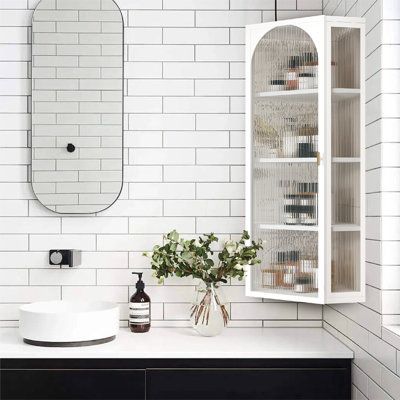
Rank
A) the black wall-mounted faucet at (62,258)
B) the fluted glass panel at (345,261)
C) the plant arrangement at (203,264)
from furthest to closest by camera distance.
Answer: the black wall-mounted faucet at (62,258)
the plant arrangement at (203,264)
the fluted glass panel at (345,261)

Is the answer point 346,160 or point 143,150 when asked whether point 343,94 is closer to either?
point 346,160

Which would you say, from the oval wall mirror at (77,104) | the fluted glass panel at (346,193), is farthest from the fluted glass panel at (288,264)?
the oval wall mirror at (77,104)

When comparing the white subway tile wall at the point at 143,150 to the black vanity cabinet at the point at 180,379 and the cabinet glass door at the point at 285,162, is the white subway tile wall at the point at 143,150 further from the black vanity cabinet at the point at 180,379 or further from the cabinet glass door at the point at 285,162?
the black vanity cabinet at the point at 180,379

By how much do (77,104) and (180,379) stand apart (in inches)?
50.7

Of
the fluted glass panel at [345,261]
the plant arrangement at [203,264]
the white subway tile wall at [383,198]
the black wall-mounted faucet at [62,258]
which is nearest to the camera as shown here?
the white subway tile wall at [383,198]

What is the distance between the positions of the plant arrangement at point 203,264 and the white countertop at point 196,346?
13cm

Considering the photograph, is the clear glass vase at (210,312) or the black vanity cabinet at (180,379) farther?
the clear glass vase at (210,312)

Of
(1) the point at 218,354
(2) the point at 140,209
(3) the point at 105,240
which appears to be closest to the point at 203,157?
(2) the point at 140,209

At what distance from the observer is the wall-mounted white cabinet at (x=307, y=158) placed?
2.37m

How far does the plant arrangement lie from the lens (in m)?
2.62

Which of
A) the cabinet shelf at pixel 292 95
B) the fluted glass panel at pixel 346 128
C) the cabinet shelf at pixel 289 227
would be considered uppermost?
the cabinet shelf at pixel 292 95

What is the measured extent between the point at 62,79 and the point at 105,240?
29.5 inches

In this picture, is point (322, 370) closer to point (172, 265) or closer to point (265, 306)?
point (265, 306)

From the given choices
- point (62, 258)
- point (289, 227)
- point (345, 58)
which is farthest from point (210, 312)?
point (345, 58)
